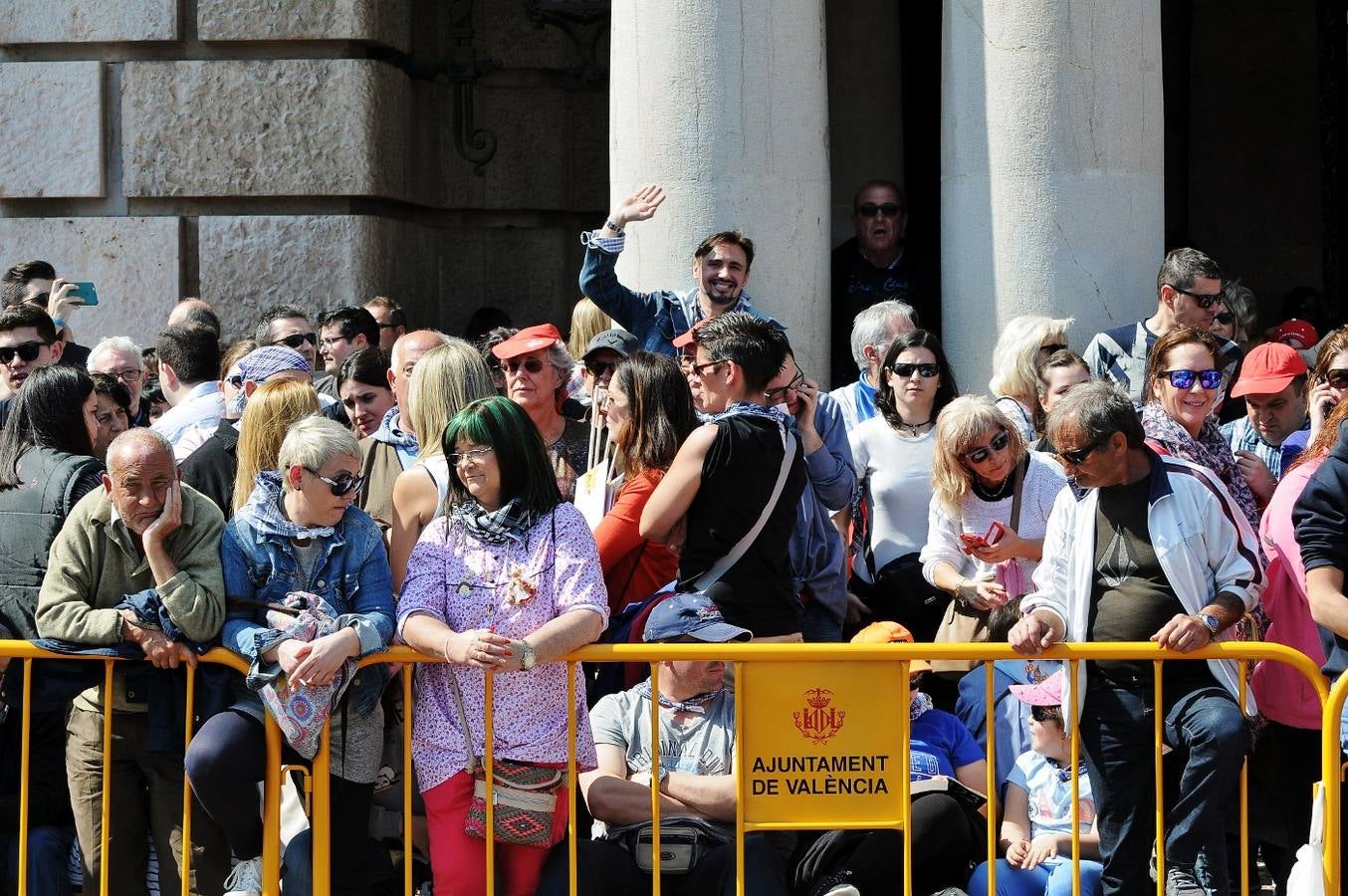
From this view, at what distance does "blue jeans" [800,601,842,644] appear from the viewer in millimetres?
6387

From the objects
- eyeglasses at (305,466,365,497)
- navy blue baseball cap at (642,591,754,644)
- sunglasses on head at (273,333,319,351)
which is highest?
sunglasses on head at (273,333,319,351)

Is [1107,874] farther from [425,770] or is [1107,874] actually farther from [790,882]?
[425,770]

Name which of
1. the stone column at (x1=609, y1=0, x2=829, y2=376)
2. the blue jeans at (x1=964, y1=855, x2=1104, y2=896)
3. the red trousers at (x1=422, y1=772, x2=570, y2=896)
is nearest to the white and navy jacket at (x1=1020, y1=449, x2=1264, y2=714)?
the blue jeans at (x1=964, y1=855, x2=1104, y2=896)

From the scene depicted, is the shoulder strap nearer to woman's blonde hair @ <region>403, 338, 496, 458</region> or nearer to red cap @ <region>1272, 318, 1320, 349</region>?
woman's blonde hair @ <region>403, 338, 496, 458</region>

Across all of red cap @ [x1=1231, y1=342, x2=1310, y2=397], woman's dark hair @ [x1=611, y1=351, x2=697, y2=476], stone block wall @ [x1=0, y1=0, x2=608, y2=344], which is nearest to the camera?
woman's dark hair @ [x1=611, y1=351, x2=697, y2=476]

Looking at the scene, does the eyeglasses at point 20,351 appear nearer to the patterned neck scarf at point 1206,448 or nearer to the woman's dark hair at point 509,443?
the woman's dark hair at point 509,443

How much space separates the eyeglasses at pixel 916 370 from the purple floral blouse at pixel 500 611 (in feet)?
6.72

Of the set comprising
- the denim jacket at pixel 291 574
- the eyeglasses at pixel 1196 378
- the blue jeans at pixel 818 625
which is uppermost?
the eyeglasses at pixel 1196 378

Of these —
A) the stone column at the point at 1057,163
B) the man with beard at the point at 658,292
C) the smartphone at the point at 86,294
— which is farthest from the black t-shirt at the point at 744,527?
the smartphone at the point at 86,294

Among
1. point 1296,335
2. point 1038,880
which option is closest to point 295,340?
point 1038,880

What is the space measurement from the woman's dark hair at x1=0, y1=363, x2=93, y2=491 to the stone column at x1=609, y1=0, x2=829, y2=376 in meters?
2.75

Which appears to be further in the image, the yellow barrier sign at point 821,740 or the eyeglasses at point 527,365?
the eyeglasses at point 527,365

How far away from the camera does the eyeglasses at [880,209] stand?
8602mm

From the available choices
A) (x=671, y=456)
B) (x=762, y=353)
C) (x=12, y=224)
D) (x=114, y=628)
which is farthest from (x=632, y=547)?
(x=12, y=224)
